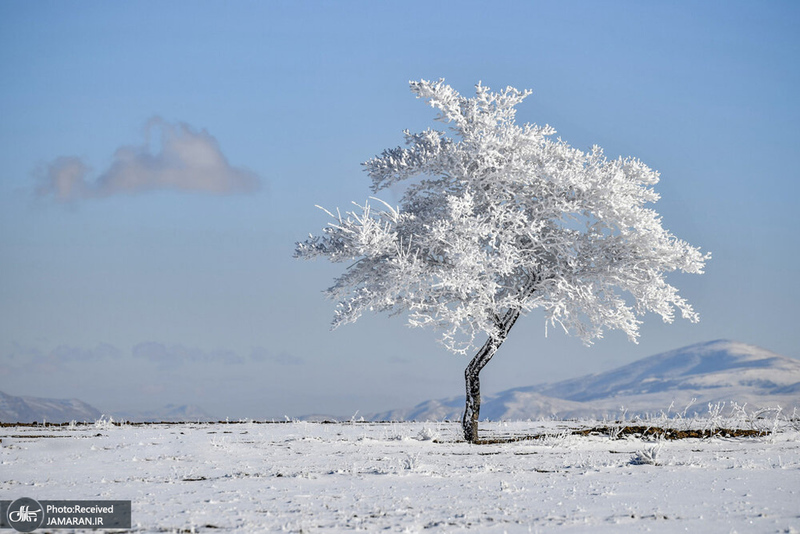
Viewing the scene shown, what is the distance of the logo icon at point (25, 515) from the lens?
6795 millimetres

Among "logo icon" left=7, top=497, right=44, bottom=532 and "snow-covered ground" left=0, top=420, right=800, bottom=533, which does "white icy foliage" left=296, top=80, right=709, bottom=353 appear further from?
"logo icon" left=7, top=497, right=44, bottom=532

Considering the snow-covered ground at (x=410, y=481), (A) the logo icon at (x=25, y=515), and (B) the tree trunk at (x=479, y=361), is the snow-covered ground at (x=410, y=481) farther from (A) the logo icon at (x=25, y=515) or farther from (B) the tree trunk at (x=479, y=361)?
(B) the tree trunk at (x=479, y=361)

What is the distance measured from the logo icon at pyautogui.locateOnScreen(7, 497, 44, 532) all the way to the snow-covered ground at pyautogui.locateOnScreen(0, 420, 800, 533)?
2.68 ft

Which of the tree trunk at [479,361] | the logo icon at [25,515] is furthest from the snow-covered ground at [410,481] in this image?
the tree trunk at [479,361]

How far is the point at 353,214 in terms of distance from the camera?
16.7m

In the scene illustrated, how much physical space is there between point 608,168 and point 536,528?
12.8m

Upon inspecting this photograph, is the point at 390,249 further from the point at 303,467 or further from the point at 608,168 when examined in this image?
the point at 303,467

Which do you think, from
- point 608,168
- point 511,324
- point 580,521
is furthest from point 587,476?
point 608,168

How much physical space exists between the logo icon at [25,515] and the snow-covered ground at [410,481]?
32.1 inches

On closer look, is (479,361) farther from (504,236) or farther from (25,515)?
(25,515)

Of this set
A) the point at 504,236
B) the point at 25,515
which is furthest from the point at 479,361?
the point at 25,515

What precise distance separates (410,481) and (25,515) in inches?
178

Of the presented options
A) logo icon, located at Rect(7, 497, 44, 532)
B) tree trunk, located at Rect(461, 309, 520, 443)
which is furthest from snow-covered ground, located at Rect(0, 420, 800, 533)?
tree trunk, located at Rect(461, 309, 520, 443)

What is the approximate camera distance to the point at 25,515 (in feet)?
23.6
